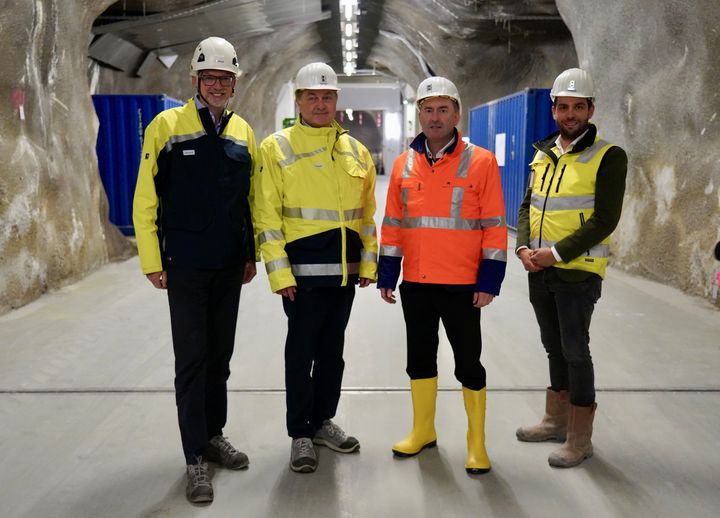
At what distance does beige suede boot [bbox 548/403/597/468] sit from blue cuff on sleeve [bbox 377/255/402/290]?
3.35 feet

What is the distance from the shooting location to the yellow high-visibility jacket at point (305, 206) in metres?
2.91

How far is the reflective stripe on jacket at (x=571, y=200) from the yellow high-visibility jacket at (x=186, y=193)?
1.40m

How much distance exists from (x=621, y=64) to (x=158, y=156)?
6.98m

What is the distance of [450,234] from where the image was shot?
9.63 ft

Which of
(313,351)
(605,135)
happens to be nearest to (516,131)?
(605,135)

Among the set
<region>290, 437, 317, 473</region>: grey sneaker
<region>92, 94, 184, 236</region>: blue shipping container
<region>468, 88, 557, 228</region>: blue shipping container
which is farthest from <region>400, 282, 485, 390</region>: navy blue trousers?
<region>92, 94, 184, 236</region>: blue shipping container

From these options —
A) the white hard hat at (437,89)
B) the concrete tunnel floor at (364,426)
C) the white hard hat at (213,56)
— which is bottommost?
the concrete tunnel floor at (364,426)

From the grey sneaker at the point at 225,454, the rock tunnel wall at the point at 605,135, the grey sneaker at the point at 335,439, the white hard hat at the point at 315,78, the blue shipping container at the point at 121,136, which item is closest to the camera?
the white hard hat at the point at 315,78

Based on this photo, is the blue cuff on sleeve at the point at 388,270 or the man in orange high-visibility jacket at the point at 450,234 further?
the blue cuff on sleeve at the point at 388,270

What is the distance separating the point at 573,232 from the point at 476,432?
998mm

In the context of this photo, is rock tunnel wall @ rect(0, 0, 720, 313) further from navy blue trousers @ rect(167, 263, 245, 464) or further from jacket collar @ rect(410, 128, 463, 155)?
jacket collar @ rect(410, 128, 463, 155)

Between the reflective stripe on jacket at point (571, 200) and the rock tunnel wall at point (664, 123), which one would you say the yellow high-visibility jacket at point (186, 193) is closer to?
the reflective stripe on jacket at point (571, 200)

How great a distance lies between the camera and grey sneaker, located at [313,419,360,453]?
10.7 ft

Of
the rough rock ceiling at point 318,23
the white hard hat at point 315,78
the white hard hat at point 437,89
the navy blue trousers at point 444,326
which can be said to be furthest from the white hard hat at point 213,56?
the rough rock ceiling at point 318,23
